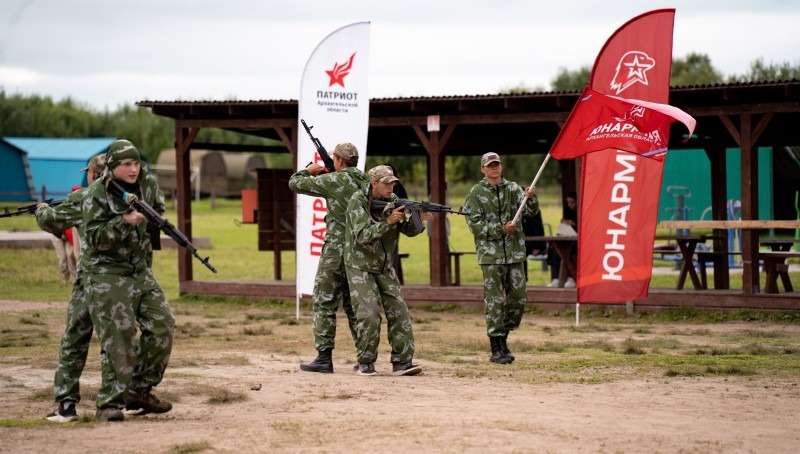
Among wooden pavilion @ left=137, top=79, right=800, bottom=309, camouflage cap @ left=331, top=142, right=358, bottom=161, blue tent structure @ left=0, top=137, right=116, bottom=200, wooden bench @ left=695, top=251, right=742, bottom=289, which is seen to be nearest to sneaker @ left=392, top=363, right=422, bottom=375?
camouflage cap @ left=331, top=142, right=358, bottom=161

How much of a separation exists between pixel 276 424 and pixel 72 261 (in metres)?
13.8

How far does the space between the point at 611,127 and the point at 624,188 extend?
201 cm

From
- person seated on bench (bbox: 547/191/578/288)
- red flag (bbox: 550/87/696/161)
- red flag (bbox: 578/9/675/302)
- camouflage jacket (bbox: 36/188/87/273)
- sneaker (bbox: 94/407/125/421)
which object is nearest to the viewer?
sneaker (bbox: 94/407/125/421)

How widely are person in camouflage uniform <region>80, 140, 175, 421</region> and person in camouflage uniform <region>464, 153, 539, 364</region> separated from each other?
13.0 ft

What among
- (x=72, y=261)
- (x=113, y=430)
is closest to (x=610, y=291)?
(x=113, y=430)

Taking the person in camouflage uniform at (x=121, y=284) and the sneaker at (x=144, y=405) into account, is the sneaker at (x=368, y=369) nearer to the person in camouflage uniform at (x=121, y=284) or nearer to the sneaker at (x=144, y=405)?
the sneaker at (x=144, y=405)

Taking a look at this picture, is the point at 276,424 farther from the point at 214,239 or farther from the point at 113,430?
the point at 214,239

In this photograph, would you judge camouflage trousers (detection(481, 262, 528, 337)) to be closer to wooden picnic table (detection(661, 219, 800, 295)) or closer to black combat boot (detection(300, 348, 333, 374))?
black combat boot (detection(300, 348, 333, 374))

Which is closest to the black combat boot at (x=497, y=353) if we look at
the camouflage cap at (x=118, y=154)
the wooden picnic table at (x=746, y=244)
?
the camouflage cap at (x=118, y=154)

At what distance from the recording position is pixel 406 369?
1004cm

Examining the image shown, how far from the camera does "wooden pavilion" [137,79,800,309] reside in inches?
603

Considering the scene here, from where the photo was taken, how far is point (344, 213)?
10.2 meters

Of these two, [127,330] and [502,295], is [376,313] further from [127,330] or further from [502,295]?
[127,330]

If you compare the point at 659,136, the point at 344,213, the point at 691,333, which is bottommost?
the point at 691,333
